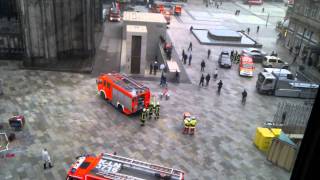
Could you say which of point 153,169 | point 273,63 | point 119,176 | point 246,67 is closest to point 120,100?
point 153,169

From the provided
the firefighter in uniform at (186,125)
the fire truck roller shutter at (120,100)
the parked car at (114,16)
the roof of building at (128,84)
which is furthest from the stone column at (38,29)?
the parked car at (114,16)

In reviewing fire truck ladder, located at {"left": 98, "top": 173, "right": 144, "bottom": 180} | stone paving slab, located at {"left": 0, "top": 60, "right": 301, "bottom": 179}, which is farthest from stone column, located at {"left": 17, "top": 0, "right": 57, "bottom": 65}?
fire truck ladder, located at {"left": 98, "top": 173, "right": 144, "bottom": 180}

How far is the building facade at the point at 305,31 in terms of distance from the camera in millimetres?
46656

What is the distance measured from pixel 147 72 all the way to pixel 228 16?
45.8 metres

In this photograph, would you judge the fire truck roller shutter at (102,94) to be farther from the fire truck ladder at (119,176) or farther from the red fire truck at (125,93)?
the fire truck ladder at (119,176)

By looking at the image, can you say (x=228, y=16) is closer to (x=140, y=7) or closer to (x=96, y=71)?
(x=140, y=7)

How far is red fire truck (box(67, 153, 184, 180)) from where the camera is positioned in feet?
60.2

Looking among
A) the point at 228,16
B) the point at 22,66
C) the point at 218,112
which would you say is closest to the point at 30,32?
the point at 22,66

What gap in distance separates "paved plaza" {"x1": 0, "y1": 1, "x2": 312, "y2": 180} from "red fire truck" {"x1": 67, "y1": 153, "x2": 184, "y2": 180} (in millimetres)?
3250

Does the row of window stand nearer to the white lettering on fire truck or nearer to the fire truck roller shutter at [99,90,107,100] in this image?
the fire truck roller shutter at [99,90,107,100]

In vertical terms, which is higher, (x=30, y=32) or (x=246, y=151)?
(x=30, y=32)

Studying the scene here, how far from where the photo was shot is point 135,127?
92.2 ft

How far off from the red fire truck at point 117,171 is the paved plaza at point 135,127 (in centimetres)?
325

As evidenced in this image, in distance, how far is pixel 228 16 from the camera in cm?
7944
